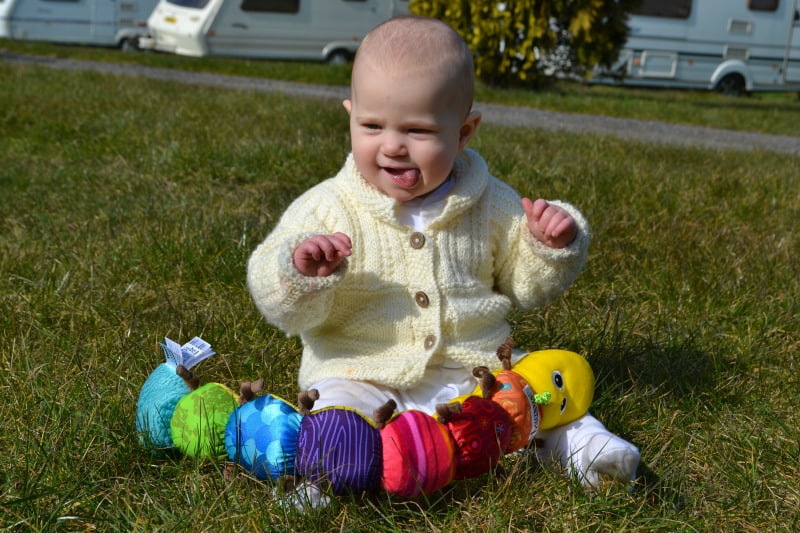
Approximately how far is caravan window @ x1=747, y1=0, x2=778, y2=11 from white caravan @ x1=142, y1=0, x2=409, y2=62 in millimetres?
7206

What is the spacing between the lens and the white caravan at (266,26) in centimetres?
1702

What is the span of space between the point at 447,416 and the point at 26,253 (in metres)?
2.28

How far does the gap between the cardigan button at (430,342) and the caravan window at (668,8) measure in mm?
16518

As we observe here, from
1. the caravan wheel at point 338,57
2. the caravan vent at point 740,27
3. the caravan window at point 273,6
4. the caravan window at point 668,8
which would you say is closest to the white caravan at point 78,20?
the caravan window at point 273,6

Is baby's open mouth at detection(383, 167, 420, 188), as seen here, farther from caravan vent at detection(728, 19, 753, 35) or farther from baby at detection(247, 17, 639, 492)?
caravan vent at detection(728, 19, 753, 35)

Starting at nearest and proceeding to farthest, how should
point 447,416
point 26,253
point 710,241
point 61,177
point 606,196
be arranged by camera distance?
point 447,416
point 26,253
point 710,241
point 606,196
point 61,177

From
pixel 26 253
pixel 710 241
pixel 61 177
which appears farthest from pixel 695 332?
pixel 61 177

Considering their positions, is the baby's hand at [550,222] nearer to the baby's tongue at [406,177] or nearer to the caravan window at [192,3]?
the baby's tongue at [406,177]

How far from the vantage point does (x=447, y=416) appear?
77.9 inches

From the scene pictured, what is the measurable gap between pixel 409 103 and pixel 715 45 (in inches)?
700

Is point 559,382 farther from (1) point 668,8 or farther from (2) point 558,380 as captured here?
(1) point 668,8

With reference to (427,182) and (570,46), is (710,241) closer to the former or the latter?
(427,182)

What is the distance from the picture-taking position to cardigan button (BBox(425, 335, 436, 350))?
2.26 m

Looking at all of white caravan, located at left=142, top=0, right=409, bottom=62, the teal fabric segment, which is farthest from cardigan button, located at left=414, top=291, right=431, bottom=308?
white caravan, located at left=142, top=0, right=409, bottom=62
